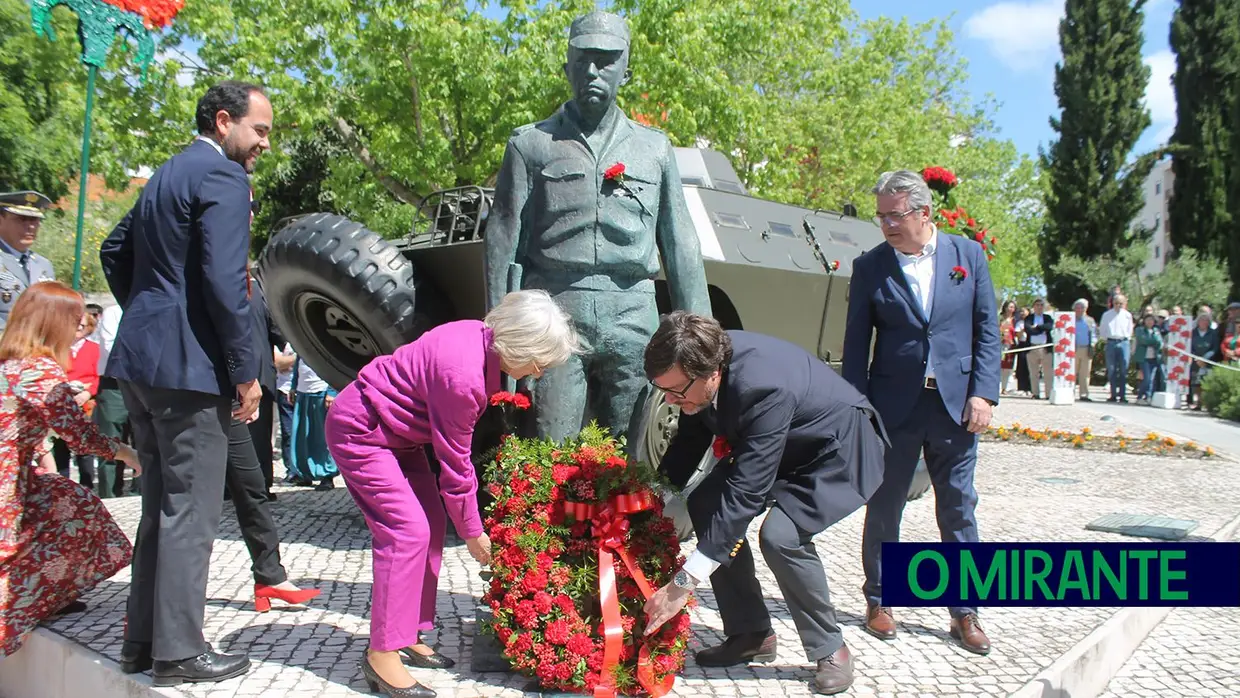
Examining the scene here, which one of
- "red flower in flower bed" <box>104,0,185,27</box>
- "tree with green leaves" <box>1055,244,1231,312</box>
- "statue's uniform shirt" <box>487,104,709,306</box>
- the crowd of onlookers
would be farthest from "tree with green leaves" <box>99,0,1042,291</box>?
"tree with green leaves" <box>1055,244,1231,312</box>

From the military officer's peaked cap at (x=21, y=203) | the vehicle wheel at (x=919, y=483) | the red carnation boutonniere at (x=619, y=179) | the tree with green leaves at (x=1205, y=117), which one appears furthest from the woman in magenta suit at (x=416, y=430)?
the tree with green leaves at (x=1205, y=117)

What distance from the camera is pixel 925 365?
398cm

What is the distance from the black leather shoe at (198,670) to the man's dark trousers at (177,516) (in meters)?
0.03

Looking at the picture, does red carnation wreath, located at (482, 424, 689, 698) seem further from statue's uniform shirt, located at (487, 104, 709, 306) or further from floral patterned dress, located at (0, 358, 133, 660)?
floral patterned dress, located at (0, 358, 133, 660)

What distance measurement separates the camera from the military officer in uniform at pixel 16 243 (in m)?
5.29

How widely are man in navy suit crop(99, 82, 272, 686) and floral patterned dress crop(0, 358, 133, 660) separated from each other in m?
0.61

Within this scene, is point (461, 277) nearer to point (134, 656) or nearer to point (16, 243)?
point (16, 243)

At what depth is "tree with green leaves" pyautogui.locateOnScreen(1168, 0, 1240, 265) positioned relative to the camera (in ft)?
86.9

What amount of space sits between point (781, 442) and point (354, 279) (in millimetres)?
2813

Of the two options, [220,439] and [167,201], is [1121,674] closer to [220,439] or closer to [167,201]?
[220,439]

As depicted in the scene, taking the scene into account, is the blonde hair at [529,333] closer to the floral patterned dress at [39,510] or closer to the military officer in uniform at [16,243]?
the floral patterned dress at [39,510]

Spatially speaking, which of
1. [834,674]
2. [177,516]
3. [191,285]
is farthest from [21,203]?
[834,674]

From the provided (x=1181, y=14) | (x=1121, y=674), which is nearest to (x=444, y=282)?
(x=1121, y=674)

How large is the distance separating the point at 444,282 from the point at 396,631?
2.93 metres
